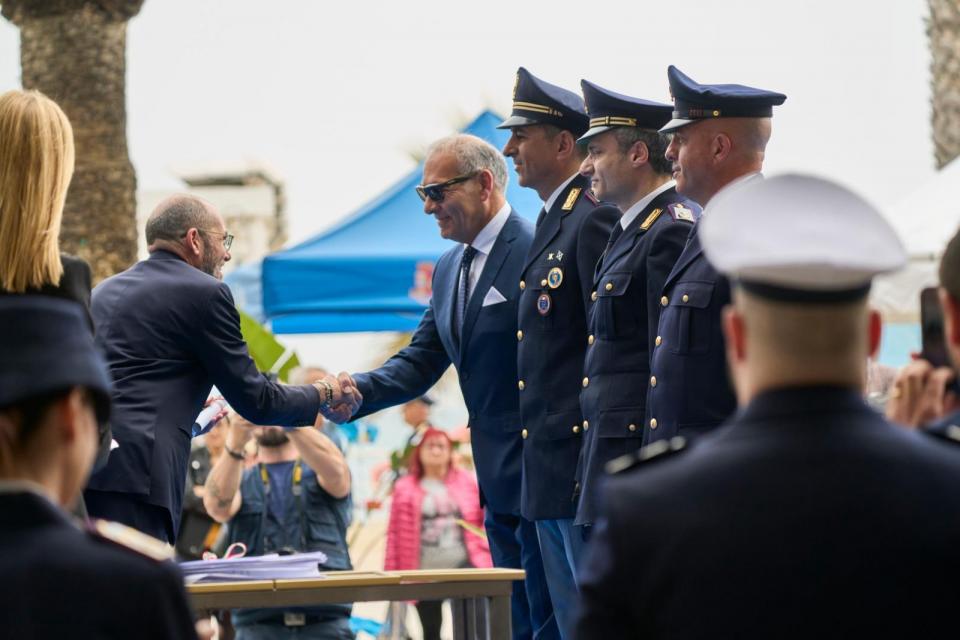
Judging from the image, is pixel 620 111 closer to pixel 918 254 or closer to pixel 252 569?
pixel 252 569

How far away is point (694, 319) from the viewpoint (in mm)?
4742

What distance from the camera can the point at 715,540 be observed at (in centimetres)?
204

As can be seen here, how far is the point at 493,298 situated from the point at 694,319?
4.99 feet

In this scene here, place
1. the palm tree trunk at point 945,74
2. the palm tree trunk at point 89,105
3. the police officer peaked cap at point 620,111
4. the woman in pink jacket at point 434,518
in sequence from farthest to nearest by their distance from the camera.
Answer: the palm tree trunk at point 945,74
the palm tree trunk at point 89,105
the woman in pink jacket at point 434,518
the police officer peaked cap at point 620,111

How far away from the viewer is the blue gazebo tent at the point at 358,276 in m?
10.2

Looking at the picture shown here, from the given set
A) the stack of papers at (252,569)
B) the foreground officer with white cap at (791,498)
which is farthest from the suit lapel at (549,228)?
the foreground officer with white cap at (791,498)

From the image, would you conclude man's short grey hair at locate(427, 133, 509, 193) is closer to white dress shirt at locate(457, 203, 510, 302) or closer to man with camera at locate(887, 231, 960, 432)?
white dress shirt at locate(457, 203, 510, 302)

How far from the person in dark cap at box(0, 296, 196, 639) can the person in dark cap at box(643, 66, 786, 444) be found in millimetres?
2629

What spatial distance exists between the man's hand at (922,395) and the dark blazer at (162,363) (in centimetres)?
250

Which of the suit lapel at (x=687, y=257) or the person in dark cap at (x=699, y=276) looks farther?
the suit lapel at (x=687, y=257)

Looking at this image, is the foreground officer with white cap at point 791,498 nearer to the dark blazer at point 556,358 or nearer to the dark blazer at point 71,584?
the dark blazer at point 71,584

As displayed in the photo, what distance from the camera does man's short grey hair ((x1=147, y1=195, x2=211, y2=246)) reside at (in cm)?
572

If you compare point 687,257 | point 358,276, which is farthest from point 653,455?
point 358,276

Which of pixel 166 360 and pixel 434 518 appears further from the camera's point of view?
pixel 434 518
